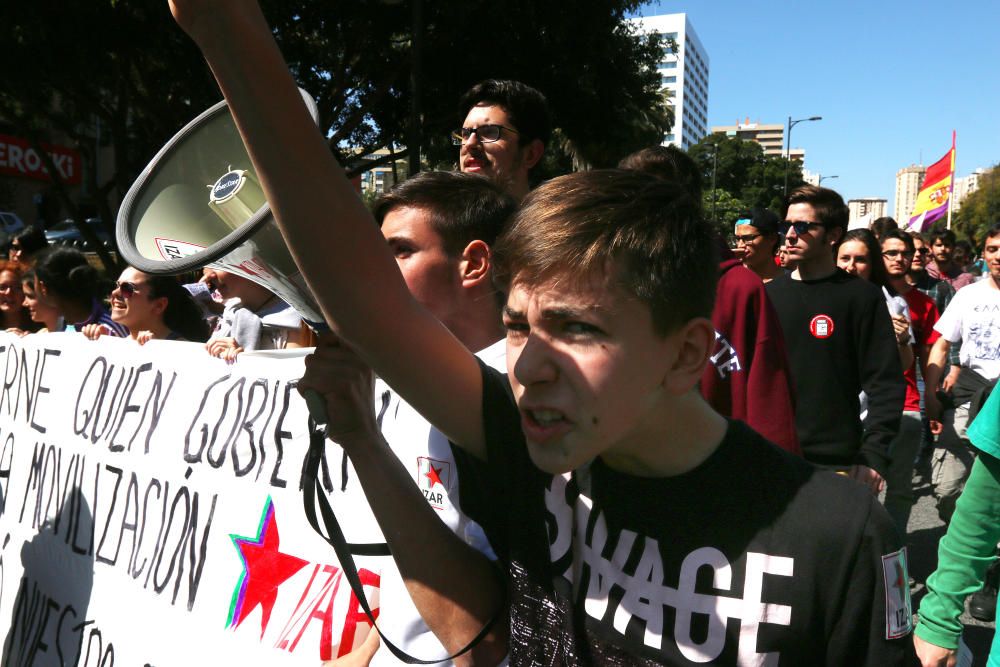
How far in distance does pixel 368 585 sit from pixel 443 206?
1015 mm

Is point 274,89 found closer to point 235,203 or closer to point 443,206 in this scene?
point 235,203

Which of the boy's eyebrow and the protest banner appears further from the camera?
the protest banner

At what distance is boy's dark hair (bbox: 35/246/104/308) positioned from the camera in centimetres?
458

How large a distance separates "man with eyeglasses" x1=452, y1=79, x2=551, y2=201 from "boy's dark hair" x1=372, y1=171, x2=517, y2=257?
1542 mm

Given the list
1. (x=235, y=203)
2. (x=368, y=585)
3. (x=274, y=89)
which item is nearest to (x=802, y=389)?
(x=368, y=585)

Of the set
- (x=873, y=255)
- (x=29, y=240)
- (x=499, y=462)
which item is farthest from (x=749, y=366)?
(x=29, y=240)

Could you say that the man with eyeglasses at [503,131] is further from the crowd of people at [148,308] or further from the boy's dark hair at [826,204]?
the boy's dark hair at [826,204]

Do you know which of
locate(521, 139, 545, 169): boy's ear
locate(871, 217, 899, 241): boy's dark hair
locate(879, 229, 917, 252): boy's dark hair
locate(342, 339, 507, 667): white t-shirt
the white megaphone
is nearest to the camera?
the white megaphone

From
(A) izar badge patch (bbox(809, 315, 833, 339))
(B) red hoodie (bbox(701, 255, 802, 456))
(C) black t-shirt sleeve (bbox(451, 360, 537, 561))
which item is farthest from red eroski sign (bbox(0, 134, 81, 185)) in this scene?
(C) black t-shirt sleeve (bbox(451, 360, 537, 561))

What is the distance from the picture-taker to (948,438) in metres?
5.05

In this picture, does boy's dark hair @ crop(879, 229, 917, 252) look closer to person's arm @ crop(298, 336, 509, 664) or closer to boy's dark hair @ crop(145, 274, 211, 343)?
boy's dark hair @ crop(145, 274, 211, 343)

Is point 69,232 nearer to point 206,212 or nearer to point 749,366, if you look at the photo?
point 749,366

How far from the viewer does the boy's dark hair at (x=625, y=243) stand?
111 cm

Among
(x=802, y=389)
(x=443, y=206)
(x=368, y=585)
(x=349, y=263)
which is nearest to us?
(x=349, y=263)
